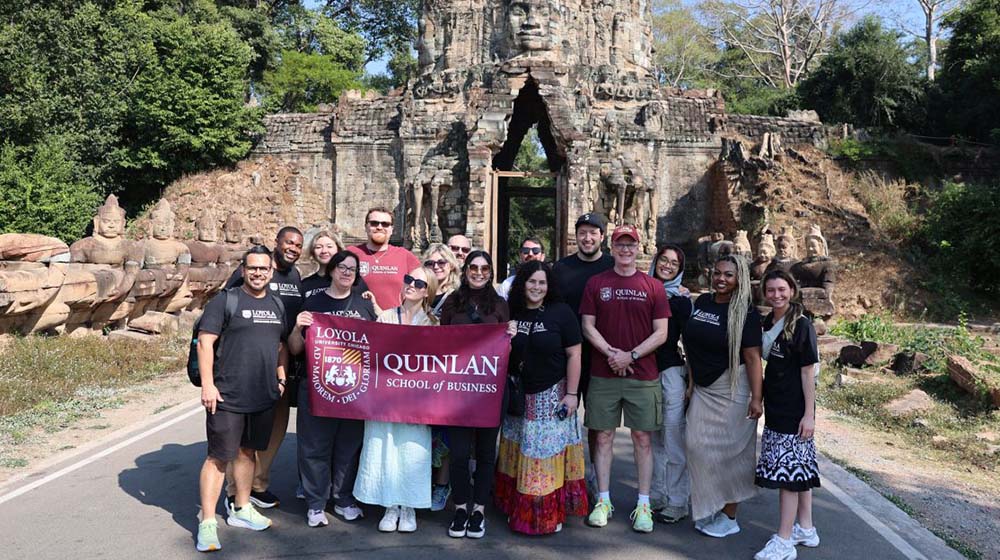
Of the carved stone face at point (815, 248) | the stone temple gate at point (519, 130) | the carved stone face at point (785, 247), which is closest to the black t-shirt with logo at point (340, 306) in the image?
the carved stone face at point (785, 247)

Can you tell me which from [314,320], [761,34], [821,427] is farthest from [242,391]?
[761,34]

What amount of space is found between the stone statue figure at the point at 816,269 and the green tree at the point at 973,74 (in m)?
11.3

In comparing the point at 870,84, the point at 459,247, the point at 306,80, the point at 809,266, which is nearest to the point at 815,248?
the point at 809,266

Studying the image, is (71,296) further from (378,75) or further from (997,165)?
(378,75)

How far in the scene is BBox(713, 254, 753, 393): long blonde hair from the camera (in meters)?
4.77

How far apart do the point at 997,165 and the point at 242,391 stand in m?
27.0

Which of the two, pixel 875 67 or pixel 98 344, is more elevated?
pixel 875 67

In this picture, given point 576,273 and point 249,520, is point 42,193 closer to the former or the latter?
point 249,520

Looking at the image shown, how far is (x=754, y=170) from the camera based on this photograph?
916 inches

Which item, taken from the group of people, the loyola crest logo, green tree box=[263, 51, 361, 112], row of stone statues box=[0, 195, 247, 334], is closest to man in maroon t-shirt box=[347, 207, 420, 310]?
the group of people

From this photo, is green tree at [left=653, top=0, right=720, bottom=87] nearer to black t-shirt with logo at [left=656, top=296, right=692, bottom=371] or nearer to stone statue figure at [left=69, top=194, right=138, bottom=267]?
stone statue figure at [left=69, top=194, right=138, bottom=267]

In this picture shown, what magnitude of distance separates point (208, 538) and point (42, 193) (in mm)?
23130

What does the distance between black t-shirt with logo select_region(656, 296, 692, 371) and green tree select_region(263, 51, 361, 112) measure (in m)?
31.8

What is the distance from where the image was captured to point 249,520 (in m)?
4.82
